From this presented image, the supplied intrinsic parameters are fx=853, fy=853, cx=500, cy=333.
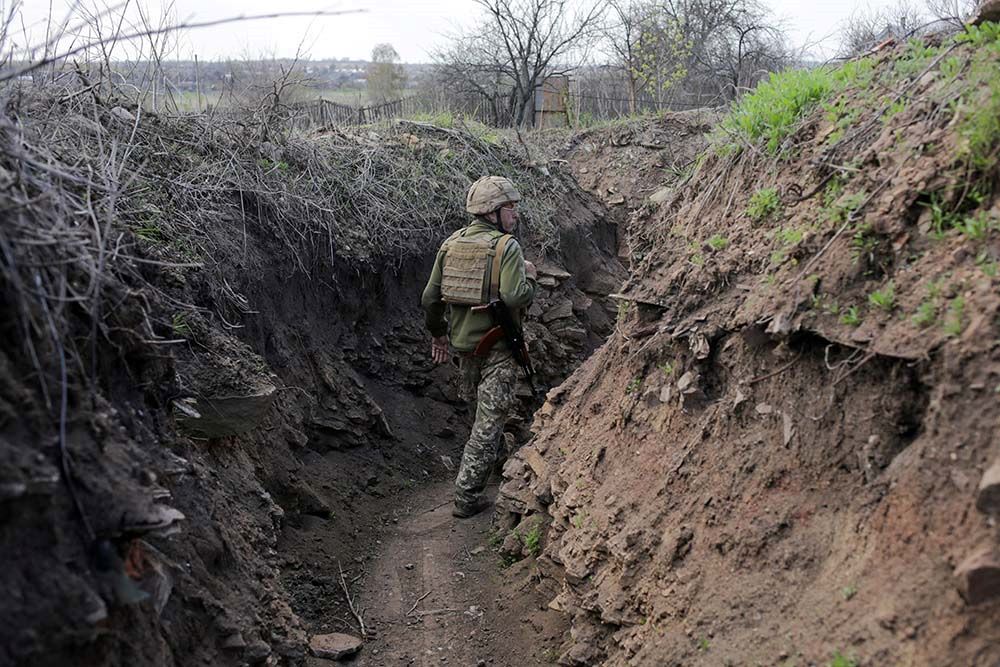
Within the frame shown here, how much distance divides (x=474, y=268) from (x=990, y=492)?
14.2 ft

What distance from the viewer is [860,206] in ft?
12.5

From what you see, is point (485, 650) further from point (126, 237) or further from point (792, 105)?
point (792, 105)

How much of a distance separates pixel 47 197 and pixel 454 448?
5.40 m

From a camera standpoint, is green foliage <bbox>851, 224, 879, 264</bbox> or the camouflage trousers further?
the camouflage trousers

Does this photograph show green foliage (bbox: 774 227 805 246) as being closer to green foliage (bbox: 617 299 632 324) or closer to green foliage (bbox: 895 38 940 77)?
green foliage (bbox: 895 38 940 77)

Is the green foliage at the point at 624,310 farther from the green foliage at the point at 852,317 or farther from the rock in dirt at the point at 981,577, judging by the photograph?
the rock in dirt at the point at 981,577

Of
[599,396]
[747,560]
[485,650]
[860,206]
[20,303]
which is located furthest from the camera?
[599,396]

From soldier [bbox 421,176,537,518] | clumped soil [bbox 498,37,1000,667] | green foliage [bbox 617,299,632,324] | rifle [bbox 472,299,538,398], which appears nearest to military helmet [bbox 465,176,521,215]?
soldier [bbox 421,176,537,518]

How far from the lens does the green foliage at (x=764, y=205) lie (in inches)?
177

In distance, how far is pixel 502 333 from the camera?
21.4 ft

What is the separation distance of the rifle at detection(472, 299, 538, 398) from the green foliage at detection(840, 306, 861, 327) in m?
3.19

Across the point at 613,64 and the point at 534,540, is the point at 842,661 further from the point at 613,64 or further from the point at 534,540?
the point at 613,64

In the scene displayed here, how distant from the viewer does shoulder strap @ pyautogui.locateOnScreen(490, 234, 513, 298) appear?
634 cm

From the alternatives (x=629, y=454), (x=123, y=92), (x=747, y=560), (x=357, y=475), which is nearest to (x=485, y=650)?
(x=629, y=454)
